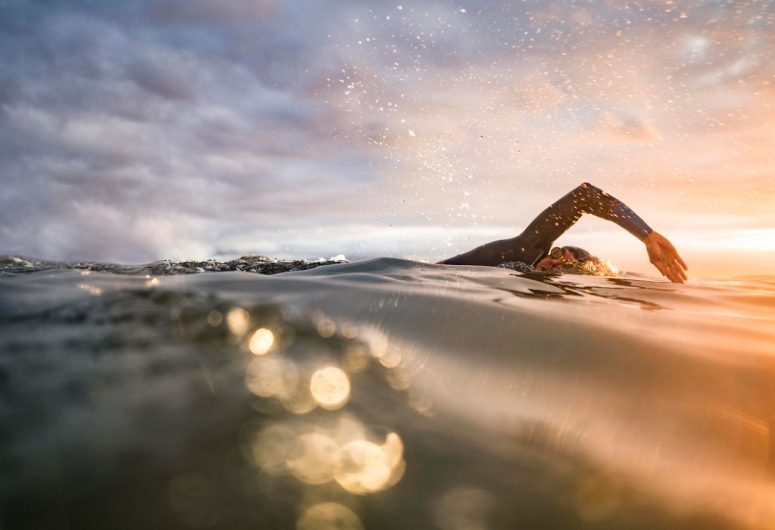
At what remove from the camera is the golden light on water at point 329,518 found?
85 cm

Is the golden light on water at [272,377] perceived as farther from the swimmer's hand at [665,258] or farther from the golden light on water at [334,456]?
the swimmer's hand at [665,258]

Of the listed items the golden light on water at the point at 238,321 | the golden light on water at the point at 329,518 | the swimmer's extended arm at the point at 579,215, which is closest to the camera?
the golden light on water at the point at 329,518

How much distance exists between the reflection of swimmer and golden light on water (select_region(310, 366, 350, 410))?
512cm

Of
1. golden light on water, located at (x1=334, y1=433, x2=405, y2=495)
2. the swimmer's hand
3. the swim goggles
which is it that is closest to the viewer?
golden light on water, located at (x1=334, y1=433, x2=405, y2=495)

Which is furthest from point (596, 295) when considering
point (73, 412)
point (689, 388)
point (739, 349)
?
point (73, 412)

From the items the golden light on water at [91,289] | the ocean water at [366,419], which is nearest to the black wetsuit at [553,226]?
the ocean water at [366,419]

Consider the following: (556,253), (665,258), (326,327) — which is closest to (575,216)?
(556,253)

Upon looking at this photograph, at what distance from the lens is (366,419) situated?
1254mm

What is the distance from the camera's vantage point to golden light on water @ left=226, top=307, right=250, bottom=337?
6.53ft

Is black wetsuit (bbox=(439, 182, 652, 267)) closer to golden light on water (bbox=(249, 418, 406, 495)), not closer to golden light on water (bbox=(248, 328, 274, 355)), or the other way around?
golden light on water (bbox=(248, 328, 274, 355))

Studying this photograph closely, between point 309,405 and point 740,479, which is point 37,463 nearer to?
point 309,405

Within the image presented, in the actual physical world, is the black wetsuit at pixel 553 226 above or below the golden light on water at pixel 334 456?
above

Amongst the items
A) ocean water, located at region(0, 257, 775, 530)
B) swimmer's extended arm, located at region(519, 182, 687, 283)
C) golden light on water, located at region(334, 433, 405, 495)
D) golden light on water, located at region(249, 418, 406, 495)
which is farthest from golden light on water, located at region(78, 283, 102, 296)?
swimmer's extended arm, located at region(519, 182, 687, 283)

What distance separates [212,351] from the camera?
1704 millimetres
